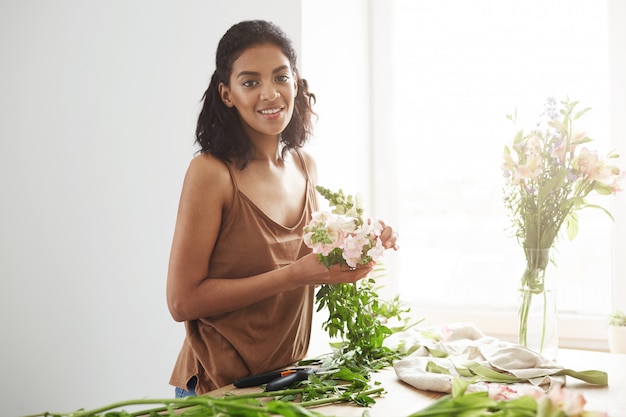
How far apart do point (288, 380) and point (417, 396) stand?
0.22m

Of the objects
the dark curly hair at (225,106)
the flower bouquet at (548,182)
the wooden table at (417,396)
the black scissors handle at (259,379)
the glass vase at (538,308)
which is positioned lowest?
the wooden table at (417,396)

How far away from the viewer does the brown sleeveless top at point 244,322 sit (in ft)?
4.55

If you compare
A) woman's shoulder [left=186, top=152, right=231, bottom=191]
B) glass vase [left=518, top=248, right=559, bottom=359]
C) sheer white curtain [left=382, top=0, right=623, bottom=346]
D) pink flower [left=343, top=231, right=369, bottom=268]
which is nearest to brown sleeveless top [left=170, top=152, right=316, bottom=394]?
woman's shoulder [left=186, top=152, right=231, bottom=191]

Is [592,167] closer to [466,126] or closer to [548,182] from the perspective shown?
[548,182]

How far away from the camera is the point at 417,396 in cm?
119

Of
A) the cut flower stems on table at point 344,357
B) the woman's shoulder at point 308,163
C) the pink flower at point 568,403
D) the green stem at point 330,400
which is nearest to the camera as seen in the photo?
the pink flower at point 568,403

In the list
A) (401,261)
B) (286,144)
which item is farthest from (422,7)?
(286,144)

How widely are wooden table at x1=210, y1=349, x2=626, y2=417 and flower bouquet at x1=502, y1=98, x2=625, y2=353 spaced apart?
151 mm

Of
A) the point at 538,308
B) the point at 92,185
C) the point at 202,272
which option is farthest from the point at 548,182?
the point at 92,185

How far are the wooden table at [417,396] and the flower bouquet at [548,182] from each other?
0.50ft

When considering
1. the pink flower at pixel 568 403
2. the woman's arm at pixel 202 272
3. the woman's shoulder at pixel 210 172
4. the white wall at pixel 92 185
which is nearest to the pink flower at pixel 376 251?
the woman's arm at pixel 202 272

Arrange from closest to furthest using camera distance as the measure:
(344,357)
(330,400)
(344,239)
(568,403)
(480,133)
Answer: (568,403)
(330,400)
(344,239)
(344,357)
(480,133)

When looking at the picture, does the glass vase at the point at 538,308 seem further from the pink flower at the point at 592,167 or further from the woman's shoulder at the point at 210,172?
the woman's shoulder at the point at 210,172

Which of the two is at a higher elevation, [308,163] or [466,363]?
[308,163]
